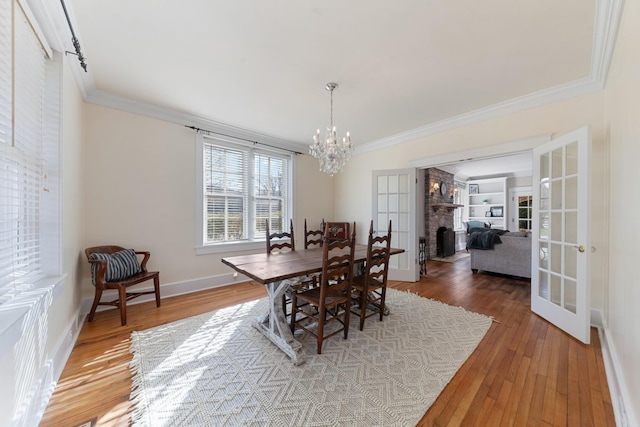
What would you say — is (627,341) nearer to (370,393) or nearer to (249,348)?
(370,393)

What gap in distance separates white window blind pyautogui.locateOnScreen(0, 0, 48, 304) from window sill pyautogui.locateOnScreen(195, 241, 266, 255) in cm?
198

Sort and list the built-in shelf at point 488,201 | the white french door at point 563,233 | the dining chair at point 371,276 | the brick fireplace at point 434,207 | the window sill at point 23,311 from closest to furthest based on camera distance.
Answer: the window sill at point 23,311 < the white french door at point 563,233 < the dining chair at point 371,276 < the brick fireplace at point 434,207 < the built-in shelf at point 488,201

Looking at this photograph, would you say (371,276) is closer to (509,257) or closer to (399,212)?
(399,212)

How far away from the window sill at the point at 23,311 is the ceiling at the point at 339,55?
6.37 ft

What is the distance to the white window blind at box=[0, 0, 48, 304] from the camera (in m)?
1.26

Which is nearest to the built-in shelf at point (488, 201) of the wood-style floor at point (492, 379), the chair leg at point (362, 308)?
the wood-style floor at point (492, 379)

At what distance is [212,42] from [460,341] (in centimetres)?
342

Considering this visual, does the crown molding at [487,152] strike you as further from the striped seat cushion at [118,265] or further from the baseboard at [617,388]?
the striped seat cushion at [118,265]

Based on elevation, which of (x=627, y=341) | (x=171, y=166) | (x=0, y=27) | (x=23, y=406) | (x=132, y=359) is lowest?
(x=132, y=359)

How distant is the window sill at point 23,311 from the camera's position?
3.17 feet

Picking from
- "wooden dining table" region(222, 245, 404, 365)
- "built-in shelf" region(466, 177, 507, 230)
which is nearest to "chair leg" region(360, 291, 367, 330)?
"wooden dining table" region(222, 245, 404, 365)

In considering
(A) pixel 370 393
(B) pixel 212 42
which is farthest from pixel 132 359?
(B) pixel 212 42

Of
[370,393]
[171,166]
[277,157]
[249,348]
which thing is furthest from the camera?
[277,157]

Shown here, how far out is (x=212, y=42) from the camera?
2004 millimetres
